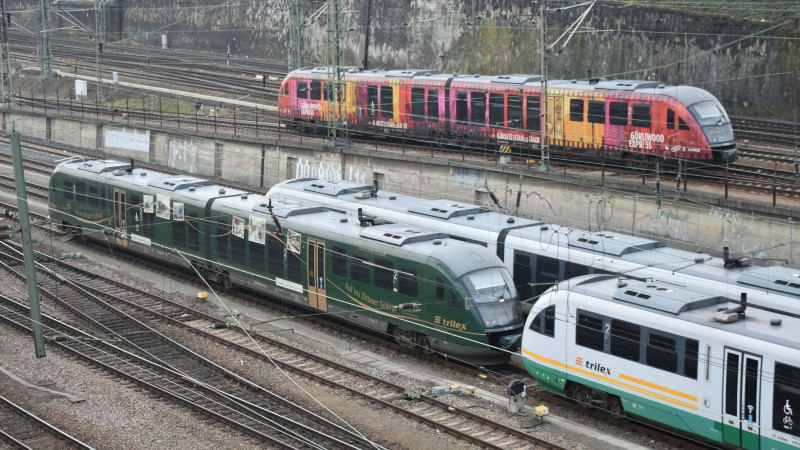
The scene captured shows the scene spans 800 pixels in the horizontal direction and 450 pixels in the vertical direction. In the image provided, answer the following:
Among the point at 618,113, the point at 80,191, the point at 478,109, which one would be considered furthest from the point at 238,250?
the point at 618,113

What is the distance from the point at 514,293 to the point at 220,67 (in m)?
51.4

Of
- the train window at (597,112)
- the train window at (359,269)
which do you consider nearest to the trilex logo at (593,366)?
the train window at (359,269)

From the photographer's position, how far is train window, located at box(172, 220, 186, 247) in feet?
105

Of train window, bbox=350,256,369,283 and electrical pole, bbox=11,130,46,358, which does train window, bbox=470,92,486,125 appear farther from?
electrical pole, bbox=11,130,46,358

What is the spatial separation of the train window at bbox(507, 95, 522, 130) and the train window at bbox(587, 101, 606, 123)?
3.19 meters

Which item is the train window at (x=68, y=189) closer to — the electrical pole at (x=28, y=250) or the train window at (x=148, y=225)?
the train window at (x=148, y=225)

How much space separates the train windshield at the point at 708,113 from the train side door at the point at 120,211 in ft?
60.3

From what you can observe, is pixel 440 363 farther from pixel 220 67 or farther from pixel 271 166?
pixel 220 67

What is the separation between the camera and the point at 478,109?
130ft

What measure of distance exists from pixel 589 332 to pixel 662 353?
1.71 m

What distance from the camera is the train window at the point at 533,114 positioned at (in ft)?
122

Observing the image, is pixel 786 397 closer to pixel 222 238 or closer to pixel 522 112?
pixel 222 238

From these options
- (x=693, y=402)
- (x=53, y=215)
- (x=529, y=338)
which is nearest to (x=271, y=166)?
(x=53, y=215)

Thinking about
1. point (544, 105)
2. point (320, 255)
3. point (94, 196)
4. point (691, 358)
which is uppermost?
point (544, 105)
